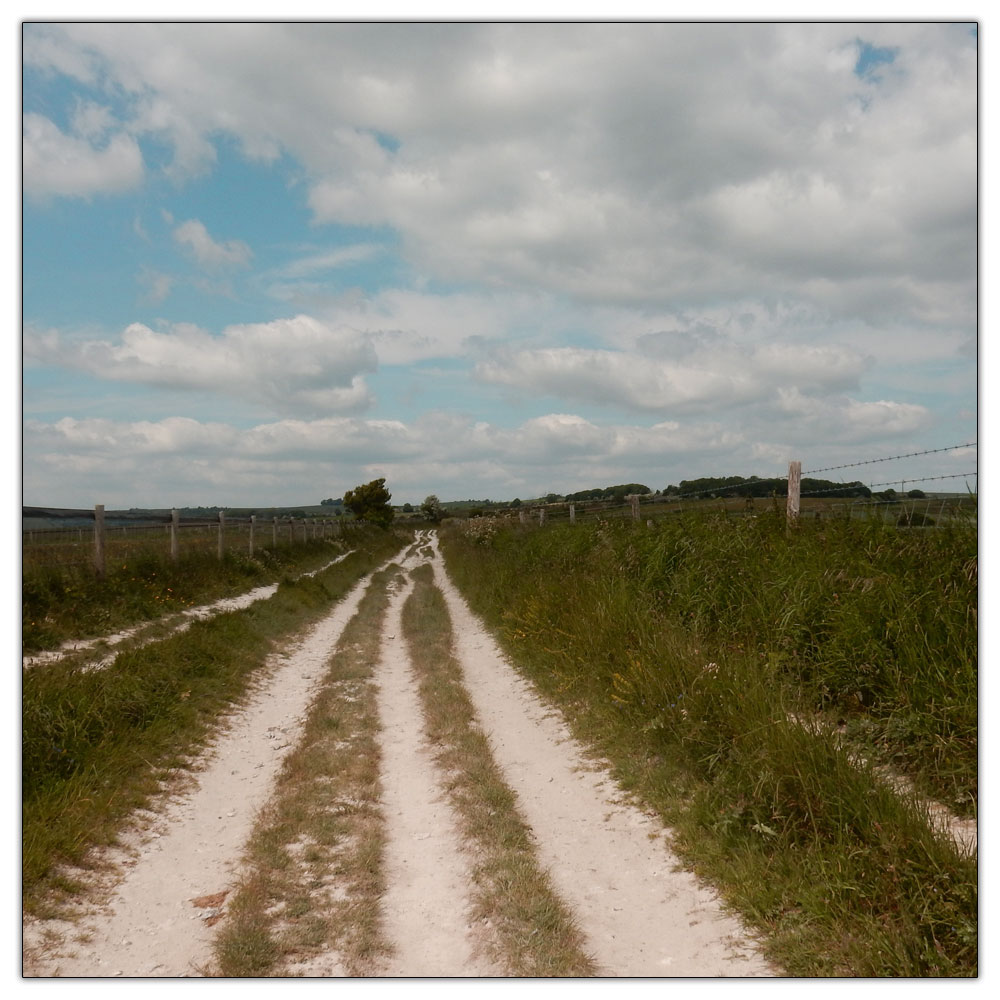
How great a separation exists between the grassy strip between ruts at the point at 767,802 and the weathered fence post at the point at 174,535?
11480 mm

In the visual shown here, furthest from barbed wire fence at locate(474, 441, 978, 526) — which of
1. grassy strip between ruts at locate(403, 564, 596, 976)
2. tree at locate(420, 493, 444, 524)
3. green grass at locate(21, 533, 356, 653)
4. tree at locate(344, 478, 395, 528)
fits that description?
tree at locate(420, 493, 444, 524)

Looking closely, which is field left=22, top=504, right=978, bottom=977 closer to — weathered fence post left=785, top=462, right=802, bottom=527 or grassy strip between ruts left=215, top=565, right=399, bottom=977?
grassy strip between ruts left=215, top=565, right=399, bottom=977

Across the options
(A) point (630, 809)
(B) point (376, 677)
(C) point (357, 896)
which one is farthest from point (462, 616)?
(C) point (357, 896)

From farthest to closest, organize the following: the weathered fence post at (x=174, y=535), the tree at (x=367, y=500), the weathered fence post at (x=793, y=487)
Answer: the tree at (x=367, y=500)
the weathered fence post at (x=174, y=535)
the weathered fence post at (x=793, y=487)

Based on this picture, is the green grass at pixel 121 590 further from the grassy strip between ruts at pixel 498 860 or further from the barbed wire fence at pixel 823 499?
the barbed wire fence at pixel 823 499

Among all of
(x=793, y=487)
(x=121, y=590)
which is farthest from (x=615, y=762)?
(x=121, y=590)

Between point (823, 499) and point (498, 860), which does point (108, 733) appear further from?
point (823, 499)

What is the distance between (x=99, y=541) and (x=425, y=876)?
1159 centimetres

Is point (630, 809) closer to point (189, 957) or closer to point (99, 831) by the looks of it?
point (189, 957)

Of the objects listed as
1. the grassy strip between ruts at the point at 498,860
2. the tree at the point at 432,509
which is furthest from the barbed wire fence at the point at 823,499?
the tree at the point at 432,509

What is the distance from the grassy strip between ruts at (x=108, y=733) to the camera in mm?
4742

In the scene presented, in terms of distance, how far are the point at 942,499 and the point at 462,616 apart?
1072 centimetres

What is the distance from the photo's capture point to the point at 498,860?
4.62 metres

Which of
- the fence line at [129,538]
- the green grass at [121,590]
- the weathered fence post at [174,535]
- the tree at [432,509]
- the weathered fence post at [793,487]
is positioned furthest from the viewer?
the tree at [432,509]
